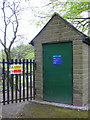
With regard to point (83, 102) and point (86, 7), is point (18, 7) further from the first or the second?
point (83, 102)

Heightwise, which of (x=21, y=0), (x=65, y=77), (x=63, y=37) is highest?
(x=21, y=0)

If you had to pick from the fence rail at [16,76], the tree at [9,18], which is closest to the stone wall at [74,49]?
the fence rail at [16,76]

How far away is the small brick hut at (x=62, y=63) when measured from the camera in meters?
4.89

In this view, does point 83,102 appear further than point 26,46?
No

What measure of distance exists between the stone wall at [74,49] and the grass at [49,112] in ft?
1.84

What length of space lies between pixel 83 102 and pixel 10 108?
247 centimetres

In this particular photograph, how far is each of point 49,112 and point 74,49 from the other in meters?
2.24

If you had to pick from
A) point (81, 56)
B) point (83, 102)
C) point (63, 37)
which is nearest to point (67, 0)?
point (63, 37)

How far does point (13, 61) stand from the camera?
5.20m

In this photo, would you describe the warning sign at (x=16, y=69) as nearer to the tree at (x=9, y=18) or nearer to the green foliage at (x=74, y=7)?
the green foliage at (x=74, y=7)

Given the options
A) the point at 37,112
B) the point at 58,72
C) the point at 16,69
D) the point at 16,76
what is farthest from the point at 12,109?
the point at 58,72

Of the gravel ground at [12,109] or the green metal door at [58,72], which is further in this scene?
the green metal door at [58,72]

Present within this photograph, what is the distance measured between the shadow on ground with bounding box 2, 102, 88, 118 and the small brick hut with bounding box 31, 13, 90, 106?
52cm

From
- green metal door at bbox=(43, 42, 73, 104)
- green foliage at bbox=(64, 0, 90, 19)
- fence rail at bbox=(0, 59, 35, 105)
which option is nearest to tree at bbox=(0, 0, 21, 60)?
green foliage at bbox=(64, 0, 90, 19)
